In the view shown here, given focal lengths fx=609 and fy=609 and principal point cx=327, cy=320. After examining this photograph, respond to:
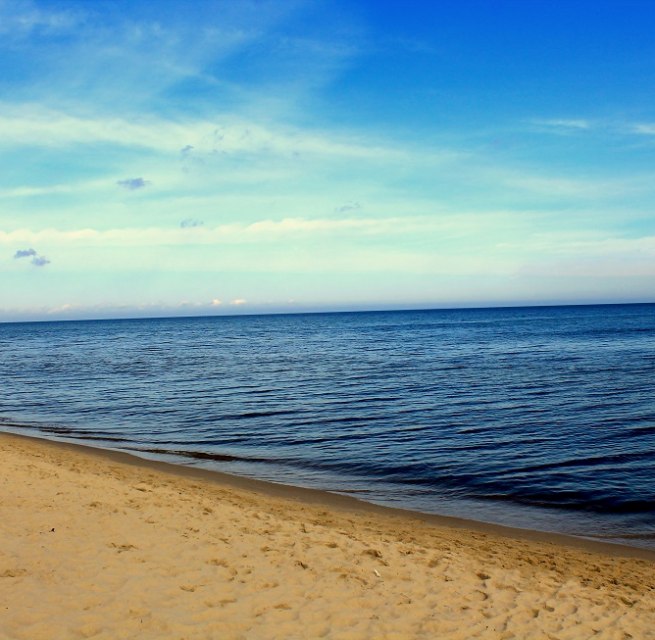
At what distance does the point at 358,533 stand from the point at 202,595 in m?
3.81

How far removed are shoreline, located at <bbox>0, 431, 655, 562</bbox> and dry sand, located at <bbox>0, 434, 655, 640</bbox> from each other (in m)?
0.19

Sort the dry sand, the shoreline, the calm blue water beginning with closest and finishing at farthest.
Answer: the dry sand < the shoreline < the calm blue water

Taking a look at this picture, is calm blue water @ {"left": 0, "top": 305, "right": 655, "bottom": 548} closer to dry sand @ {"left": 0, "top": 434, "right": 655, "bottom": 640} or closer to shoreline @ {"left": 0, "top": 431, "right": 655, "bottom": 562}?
shoreline @ {"left": 0, "top": 431, "right": 655, "bottom": 562}

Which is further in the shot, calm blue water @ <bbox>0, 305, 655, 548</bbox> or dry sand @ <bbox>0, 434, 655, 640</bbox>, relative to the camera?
calm blue water @ <bbox>0, 305, 655, 548</bbox>

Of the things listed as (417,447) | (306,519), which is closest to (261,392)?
(417,447)

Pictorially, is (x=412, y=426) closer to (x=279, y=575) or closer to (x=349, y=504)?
(x=349, y=504)

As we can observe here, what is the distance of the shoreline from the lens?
34.8 ft

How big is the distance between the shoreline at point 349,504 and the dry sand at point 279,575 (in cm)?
19

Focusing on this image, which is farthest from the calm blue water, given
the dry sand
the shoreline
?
the dry sand

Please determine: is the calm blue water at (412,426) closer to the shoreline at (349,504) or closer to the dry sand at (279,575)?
the shoreline at (349,504)

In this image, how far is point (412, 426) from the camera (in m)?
20.8

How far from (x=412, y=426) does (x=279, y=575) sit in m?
13.3

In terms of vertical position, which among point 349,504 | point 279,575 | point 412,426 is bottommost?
point 349,504

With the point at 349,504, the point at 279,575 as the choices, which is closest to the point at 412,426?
the point at 349,504
